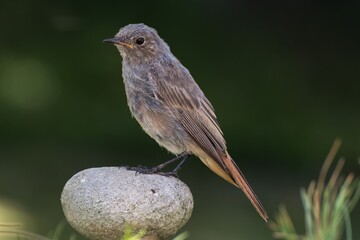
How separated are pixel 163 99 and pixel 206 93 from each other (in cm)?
587

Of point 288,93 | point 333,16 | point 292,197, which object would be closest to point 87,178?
point 292,197

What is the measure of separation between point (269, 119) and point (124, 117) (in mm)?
1771

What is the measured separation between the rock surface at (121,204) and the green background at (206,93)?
4354 millimetres

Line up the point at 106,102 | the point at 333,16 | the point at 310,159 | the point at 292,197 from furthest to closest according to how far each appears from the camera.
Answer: the point at 333,16 → the point at 106,102 → the point at 310,159 → the point at 292,197

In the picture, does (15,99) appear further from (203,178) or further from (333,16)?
(333,16)

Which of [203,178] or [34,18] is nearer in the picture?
[203,178]

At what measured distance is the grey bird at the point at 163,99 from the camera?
5902 millimetres

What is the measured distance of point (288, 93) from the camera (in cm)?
1239

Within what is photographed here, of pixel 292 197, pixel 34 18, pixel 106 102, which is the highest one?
pixel 34 18

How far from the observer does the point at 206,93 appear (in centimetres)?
1184

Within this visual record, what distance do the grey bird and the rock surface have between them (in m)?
0.94

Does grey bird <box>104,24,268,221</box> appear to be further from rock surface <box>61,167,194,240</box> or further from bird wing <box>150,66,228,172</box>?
rock surface <box>61,167,194,240</box>

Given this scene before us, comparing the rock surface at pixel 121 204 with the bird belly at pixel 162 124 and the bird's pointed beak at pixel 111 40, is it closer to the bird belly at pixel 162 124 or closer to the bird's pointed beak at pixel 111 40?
the bird belly at pixel 162 124

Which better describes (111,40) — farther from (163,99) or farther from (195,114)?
(195,114)
